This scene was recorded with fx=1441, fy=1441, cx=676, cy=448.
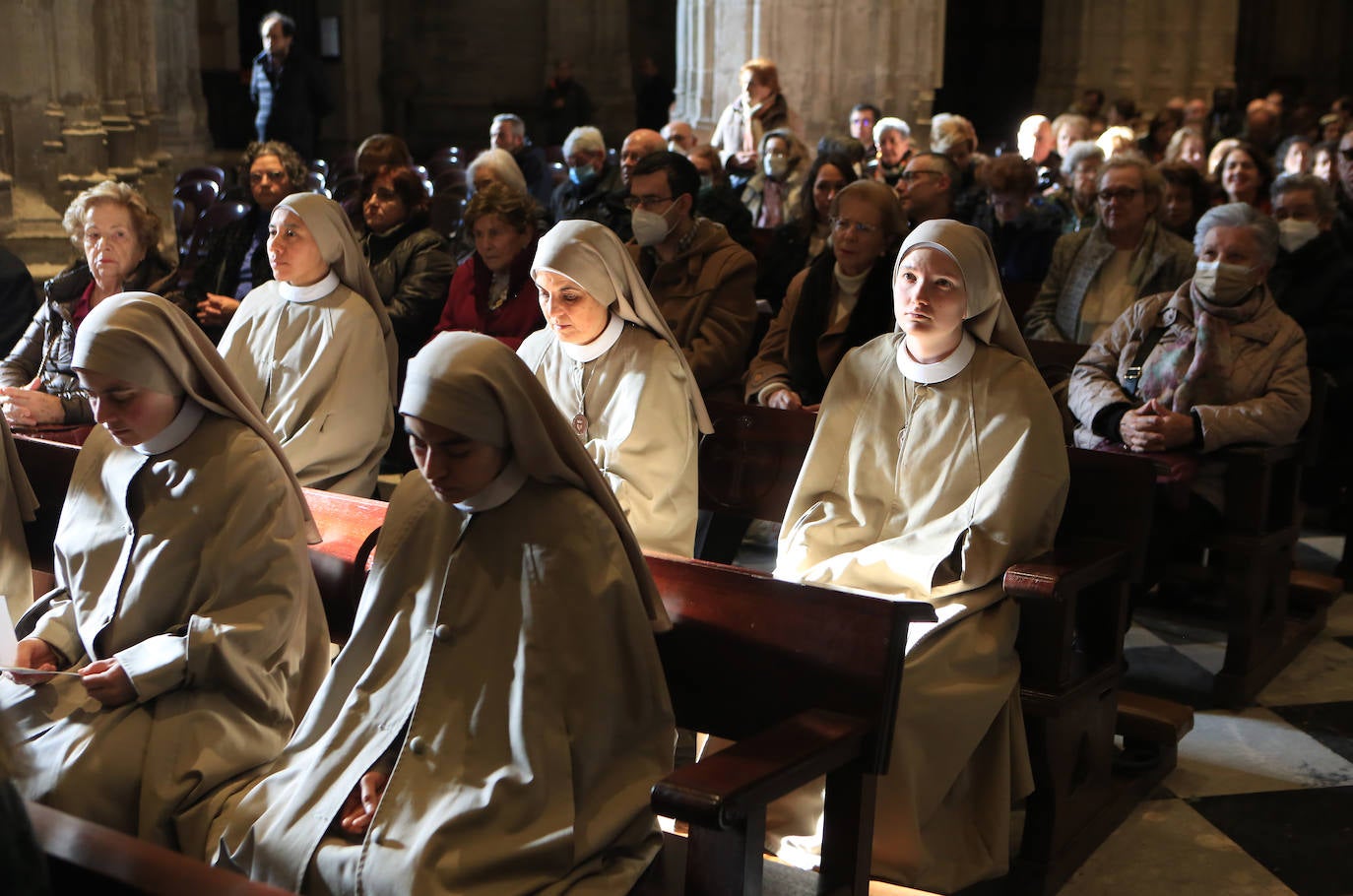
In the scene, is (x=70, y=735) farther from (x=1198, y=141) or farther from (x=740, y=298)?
(x=1198, y=141)

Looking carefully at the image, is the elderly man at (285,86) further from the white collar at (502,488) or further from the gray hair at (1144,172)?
the white collar at (502,488)

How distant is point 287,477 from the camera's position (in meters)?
2.95

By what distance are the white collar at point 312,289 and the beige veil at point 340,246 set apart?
0.04m

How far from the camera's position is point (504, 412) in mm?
2453

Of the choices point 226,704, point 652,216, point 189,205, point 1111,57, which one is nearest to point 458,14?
point 1111,57

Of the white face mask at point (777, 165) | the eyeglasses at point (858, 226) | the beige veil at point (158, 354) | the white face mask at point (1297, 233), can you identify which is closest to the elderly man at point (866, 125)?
the white face mask at point (777, 165)

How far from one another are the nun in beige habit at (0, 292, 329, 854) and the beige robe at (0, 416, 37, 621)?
0.61 metres

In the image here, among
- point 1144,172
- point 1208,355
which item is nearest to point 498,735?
point 1208,355

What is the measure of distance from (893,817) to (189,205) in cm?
711

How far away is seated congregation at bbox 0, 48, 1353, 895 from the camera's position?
2.46 metres

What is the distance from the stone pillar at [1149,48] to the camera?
57.3ft

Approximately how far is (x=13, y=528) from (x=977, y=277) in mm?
2482

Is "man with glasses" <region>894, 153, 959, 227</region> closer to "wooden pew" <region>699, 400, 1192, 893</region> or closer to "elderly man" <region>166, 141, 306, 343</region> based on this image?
"wooden pew" <region>699, 400, 1192, 893</region>

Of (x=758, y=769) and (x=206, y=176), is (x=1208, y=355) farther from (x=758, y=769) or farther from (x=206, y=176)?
(x=206, y=176)
